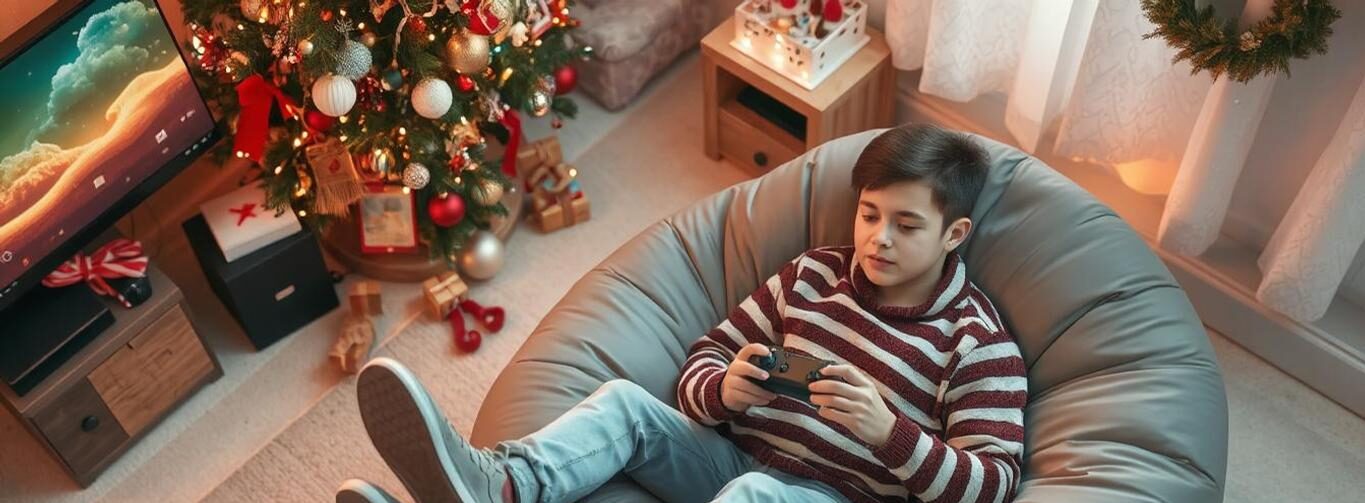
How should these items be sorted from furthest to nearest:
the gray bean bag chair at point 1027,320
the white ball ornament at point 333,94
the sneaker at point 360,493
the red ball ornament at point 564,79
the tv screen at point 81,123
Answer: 1. the red ball ornament at point 564,79
2. the white ball ornament at point 333,94
3. the tv screen at point 81,123
4. the gray bean bag chair at point 1027,320
5. the sneaker at point 360,493

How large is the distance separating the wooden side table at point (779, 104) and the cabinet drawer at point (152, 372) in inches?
48.6

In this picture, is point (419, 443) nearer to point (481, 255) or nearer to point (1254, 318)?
point (481, 255)

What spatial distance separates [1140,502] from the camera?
5.69 ft

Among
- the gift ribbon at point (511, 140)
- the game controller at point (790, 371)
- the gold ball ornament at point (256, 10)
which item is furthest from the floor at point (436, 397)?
the game controller at point (790, 371)

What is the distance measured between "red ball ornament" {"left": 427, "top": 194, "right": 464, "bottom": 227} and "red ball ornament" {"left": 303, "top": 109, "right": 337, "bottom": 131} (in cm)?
30

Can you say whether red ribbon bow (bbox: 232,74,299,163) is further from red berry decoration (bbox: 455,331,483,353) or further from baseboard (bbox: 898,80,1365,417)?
baseboard (bbox: 898,80,1365,417)

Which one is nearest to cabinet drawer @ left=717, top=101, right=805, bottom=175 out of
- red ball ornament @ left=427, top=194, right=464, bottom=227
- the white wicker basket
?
the white wicker basket

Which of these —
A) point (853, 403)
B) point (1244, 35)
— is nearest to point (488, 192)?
point (853, 403)

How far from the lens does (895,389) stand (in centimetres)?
187

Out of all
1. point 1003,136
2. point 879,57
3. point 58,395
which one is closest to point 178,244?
point 58,395

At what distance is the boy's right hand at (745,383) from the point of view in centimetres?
179

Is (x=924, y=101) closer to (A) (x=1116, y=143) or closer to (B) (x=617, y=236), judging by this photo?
(A) (x=1116, y=143)

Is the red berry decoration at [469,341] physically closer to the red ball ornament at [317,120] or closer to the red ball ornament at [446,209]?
the red ball ornament at [446,209]

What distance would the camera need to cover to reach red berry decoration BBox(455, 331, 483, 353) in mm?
2564
